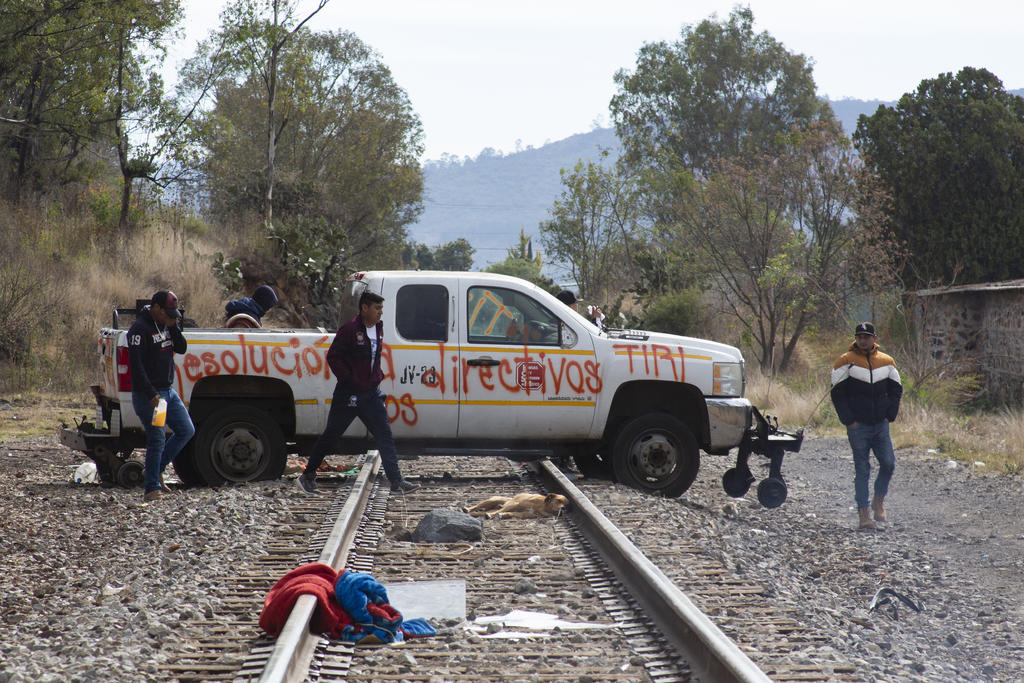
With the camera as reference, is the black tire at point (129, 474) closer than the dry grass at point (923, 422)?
Yes

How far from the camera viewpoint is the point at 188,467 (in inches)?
393

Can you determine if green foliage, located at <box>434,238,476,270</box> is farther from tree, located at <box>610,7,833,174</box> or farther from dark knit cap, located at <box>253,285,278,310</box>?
dark knit cap, located at <box>253,285,278,310</box>

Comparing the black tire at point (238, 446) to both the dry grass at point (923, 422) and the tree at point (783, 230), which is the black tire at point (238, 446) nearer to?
the dry grass at point (923, 422)

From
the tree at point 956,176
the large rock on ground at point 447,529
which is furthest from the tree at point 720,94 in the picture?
the large rock on ground at point 447,529

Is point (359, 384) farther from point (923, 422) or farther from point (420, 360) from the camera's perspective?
point (923, 422)

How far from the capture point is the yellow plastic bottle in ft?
29.5

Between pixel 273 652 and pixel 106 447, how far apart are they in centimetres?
611

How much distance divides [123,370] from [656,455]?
4.95 metres

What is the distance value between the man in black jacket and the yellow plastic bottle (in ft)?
0.10

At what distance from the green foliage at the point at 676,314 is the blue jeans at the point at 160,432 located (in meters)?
21.2

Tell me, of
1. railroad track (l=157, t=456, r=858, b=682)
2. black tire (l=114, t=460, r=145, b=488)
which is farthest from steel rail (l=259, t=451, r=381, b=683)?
black tire (l=114, t=460, r=145, b=488)

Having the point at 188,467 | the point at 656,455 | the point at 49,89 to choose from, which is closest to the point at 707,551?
the point at 656,455

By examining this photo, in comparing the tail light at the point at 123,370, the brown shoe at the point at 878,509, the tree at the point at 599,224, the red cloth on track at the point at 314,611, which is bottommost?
the brown shoe at the point at 878,509

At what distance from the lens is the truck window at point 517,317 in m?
9.82
